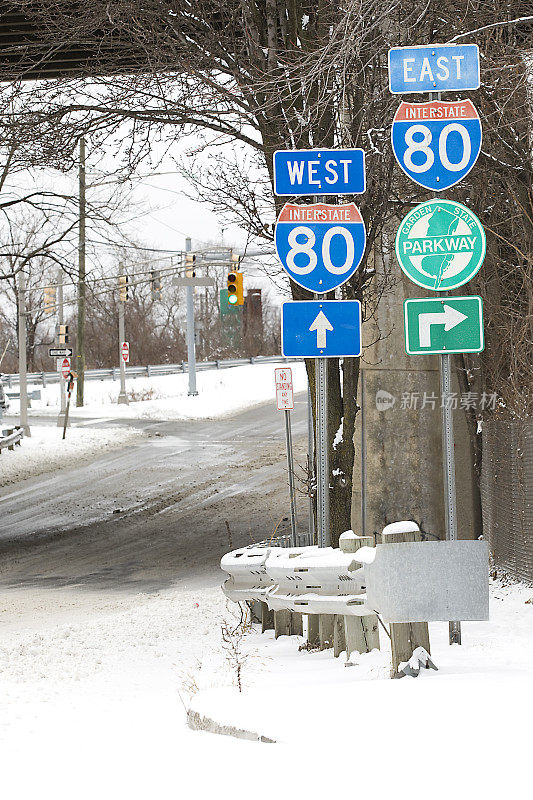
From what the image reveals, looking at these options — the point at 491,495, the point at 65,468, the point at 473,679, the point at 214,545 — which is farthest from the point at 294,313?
the point at 65,468

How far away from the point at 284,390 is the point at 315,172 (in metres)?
8.42

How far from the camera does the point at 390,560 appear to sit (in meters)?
6.21

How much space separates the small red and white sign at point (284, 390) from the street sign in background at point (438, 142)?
9.14 meters

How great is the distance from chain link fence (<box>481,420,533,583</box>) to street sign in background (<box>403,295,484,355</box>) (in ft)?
14.3

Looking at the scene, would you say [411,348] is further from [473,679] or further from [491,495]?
[491,495]

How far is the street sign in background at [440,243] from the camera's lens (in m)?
6.80

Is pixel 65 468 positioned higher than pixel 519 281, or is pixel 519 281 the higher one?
pixel 519 281

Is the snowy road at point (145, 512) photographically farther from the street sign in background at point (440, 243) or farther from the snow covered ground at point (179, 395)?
the street sign in background at point (440, 243)

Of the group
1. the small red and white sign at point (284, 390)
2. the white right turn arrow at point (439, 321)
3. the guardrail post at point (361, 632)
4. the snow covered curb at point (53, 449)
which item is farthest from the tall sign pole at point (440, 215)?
the snow covered curb at point (53, 449)

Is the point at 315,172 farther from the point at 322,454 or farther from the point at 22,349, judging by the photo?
the point at 22,349

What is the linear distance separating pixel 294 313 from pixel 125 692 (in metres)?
3.17

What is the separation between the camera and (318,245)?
794 cm

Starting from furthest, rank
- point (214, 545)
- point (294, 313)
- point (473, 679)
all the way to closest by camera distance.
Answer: point (214, 545) → point (294, 313) → point (473, 679)

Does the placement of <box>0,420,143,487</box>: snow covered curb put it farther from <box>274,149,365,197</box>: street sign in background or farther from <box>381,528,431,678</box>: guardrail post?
<box>381,528,431,678</box>: guardrail post
